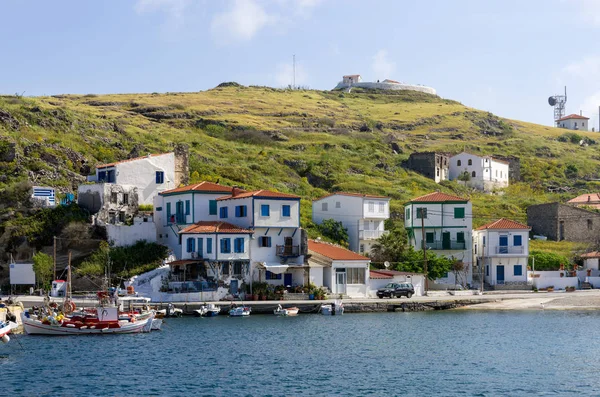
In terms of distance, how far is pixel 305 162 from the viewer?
124000mm

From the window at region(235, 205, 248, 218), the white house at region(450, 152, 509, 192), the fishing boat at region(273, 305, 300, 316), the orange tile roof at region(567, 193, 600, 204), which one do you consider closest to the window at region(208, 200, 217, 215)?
the window at region(235, 205, 248, 218)

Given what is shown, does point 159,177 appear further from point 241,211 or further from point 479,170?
point 479,170

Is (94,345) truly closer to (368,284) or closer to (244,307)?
(244,307)

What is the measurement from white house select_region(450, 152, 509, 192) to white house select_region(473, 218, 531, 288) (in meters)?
50.9

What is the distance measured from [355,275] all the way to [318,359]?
90.7ft

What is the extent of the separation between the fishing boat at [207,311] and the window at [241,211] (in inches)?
434

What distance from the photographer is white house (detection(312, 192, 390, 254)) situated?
270ft

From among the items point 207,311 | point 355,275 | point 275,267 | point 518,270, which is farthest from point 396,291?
point 207,311

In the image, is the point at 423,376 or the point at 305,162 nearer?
the point at 423,376

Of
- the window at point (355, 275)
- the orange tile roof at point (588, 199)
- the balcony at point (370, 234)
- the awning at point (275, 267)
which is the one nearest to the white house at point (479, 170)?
the orange tile roof at point (588, 199)

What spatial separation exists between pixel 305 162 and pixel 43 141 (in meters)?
43.3

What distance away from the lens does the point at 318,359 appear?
4466cm

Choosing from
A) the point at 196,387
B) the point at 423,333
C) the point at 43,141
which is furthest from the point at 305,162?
the point at 196,387

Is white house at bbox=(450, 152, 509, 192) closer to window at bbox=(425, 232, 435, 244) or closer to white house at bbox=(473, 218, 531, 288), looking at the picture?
window at bbox=(425, 232, 435, 244)
